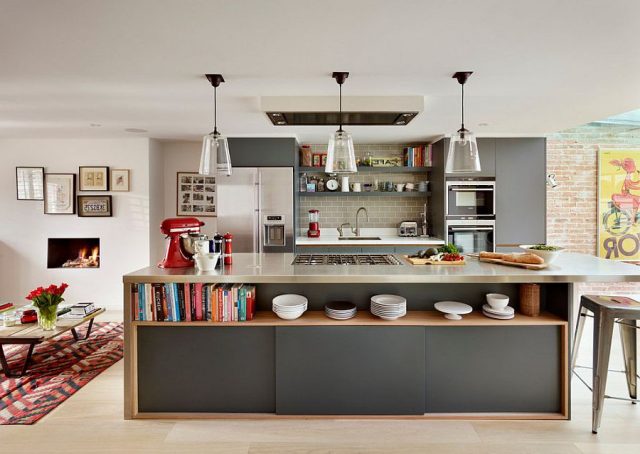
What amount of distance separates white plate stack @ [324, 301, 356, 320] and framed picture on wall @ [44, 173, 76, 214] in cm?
414

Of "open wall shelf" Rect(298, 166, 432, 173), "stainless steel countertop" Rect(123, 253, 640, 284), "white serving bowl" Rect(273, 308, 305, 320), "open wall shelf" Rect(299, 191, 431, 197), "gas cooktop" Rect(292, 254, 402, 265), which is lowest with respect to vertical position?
"white serving bowl" Rect(273, 308, 305, 320)

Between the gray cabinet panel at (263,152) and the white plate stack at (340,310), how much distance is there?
2.55m

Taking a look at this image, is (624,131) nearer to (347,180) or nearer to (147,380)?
(347,180)

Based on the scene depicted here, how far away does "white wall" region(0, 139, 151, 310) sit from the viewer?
15.7ft

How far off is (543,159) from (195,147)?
15.2 feet

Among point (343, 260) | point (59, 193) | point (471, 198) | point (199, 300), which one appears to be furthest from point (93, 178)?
point (471, 198)

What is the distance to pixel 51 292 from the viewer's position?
3066 mm

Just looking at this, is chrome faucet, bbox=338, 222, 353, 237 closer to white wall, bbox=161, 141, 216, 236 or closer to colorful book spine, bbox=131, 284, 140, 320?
white wall, bbox=161, 141, 216, 236

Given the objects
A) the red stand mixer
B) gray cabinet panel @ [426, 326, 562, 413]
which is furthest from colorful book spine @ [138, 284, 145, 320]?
gray cabinet panel @ [426, 326, 562, 413]

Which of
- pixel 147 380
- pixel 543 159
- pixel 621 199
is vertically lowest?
pixel 147 380

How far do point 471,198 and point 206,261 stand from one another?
352 cm

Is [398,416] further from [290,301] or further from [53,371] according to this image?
[53,371]

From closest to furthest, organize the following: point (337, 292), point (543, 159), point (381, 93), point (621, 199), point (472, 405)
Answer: point (472, 405) < point (337, 292) < point (381, 93) < point (543, 159) < point (621, 199)

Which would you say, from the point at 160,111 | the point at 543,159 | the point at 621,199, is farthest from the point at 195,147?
the point at 621,199
